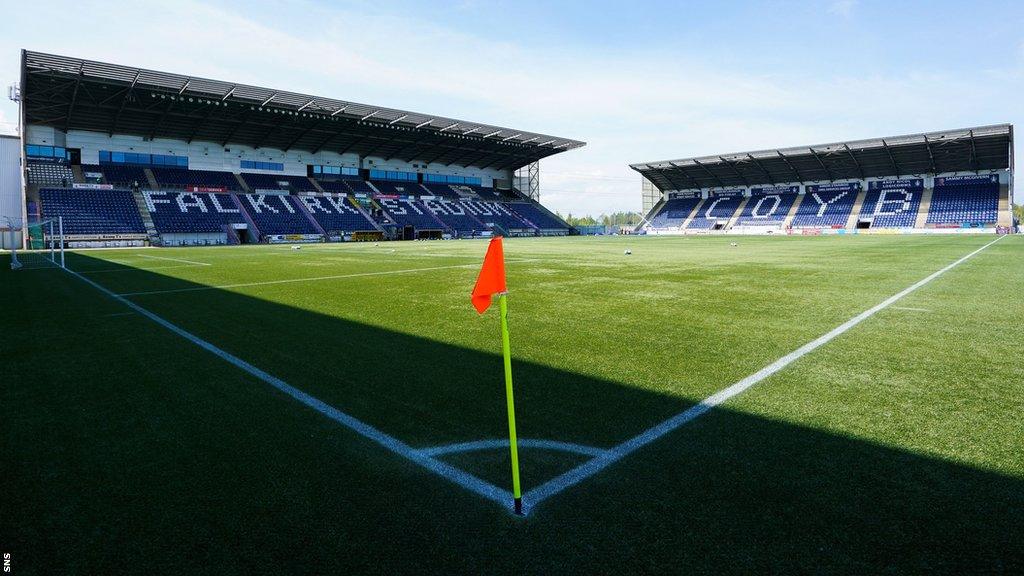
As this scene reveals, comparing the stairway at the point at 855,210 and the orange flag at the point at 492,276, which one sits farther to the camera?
the stairway at the point at 855,210

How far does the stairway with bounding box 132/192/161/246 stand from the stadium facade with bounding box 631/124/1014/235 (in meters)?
63.5

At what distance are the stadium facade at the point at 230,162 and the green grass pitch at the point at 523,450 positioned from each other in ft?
138

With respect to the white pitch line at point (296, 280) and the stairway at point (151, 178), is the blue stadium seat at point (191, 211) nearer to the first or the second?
the stairway at point (151, 178)

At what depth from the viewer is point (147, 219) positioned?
145 ft

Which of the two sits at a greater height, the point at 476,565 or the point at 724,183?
the point at 724,183

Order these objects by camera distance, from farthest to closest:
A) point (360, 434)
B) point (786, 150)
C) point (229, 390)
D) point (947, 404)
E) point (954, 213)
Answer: point (786, 150)
point (954, 213)
point (229, 390)
point (947, 404)
point (360, 434)

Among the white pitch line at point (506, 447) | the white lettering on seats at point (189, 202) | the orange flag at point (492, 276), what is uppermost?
the white lettering on seats at point (189, 202)

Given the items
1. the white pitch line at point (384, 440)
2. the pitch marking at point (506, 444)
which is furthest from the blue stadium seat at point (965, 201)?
the white pitch line at point (384, 440)

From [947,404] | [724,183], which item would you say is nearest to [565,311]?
[947,404]

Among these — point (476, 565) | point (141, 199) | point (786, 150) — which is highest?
point (786, 150)

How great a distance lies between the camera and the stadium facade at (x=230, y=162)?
1604 inches

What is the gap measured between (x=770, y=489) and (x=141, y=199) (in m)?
56.7

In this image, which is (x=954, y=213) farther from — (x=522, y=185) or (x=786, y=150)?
(x=522, y=185)

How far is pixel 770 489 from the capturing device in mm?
2826
